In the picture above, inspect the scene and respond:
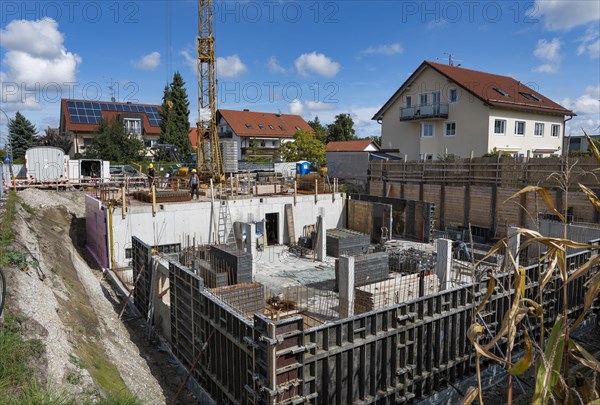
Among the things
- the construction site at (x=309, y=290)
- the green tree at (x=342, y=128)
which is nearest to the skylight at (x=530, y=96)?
the construction site at (x=309, y=290)

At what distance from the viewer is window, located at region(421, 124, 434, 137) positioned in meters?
34.1

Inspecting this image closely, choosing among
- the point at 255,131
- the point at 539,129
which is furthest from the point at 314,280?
the point at 255,131

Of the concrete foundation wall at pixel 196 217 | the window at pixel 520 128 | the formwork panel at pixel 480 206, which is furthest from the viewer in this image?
the window at pixel 520 128

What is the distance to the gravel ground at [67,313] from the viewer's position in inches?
290

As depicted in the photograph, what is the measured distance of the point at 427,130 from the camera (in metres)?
34.4

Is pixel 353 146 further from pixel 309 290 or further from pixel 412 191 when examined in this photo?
pixel 309 290

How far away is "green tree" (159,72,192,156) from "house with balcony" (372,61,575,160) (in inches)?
887

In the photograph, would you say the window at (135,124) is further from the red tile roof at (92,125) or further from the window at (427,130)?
the window at (427,130)

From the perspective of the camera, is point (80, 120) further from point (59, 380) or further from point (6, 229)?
point (59, 380)

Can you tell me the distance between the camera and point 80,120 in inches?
1784

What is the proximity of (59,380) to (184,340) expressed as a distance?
4011 mm

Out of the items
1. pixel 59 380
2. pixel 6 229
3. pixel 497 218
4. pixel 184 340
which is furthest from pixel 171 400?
pixel 497 218

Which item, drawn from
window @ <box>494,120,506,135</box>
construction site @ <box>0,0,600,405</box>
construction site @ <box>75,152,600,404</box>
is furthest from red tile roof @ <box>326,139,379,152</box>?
construction site @ <box>75,152,600,404</box>

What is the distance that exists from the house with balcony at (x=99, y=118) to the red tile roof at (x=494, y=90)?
26501 millimetres
